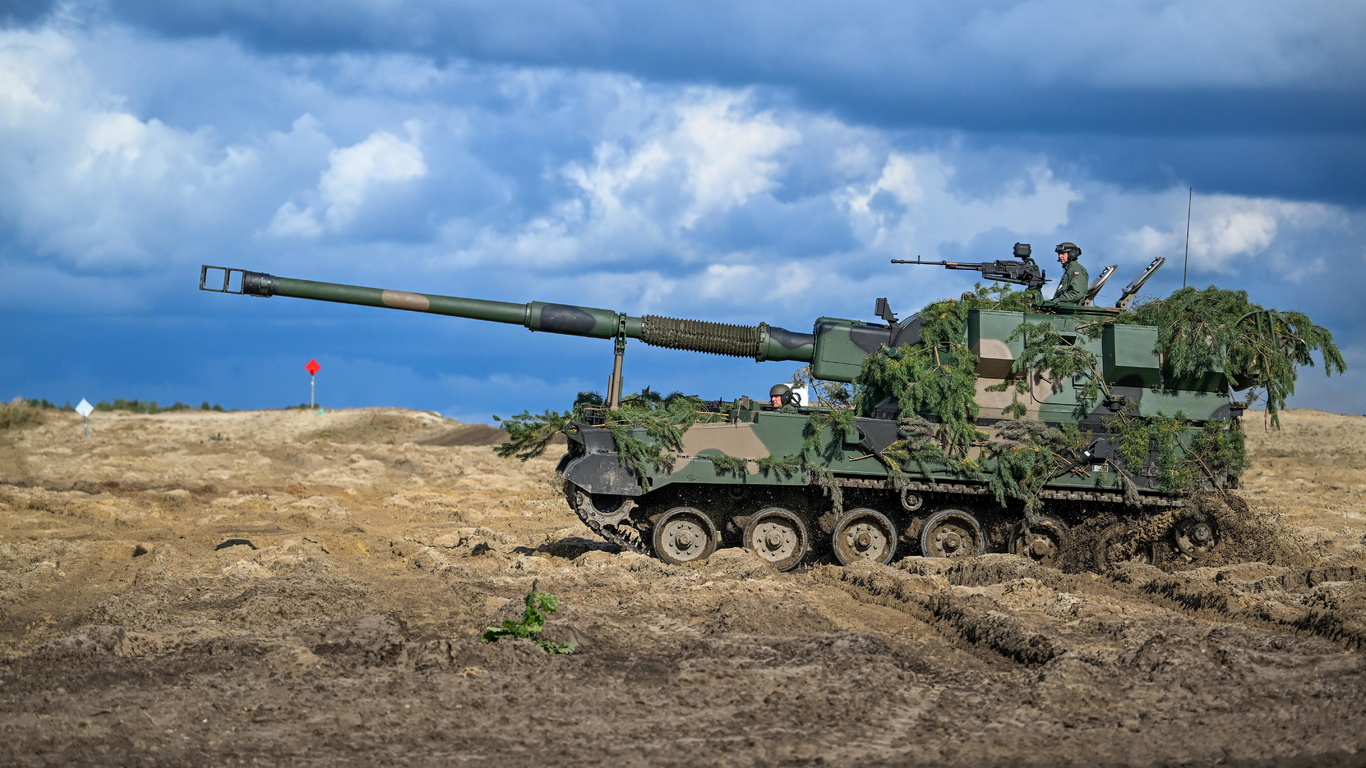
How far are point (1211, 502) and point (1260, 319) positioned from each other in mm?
2372

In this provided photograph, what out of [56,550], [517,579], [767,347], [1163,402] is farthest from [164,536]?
[1163,402]

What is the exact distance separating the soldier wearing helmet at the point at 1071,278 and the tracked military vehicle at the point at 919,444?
232 millimetres

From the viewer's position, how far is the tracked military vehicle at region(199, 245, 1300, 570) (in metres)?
13.4

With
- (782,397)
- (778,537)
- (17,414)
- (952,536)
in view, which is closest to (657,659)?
(778,537)

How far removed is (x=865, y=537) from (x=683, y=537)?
2.16 metres

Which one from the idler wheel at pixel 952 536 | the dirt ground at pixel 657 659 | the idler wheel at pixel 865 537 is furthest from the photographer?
the idler wheel at pixel 952 536

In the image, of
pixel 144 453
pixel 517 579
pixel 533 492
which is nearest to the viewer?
pixel 517 579

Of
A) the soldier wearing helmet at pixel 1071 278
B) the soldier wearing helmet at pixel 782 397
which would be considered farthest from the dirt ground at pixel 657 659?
the soldier wearing helmet at pixel 1071 278

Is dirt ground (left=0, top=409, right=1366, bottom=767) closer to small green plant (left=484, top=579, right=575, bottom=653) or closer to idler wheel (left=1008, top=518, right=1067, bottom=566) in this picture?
small green plant (left=484, top=579, right=575, bottom=653)

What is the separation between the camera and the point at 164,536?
18.1 metres

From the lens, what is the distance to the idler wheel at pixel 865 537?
45.2ft

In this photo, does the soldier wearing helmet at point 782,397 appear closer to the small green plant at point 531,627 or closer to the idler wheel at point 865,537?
the idler wheel at point 865,537

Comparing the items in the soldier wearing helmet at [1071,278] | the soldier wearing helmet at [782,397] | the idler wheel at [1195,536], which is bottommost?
the idler wheel at [1195,536]

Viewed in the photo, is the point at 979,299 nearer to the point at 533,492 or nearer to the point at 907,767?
A: the point at 907,767
